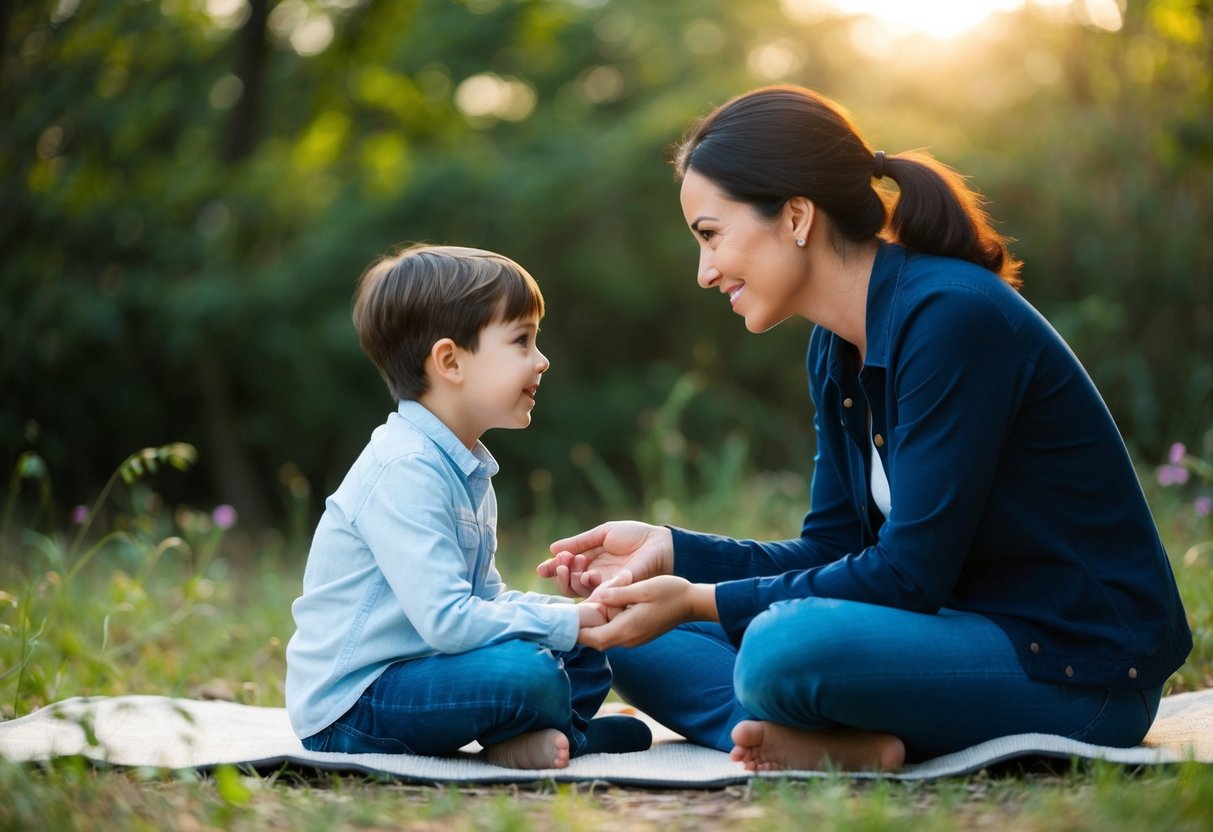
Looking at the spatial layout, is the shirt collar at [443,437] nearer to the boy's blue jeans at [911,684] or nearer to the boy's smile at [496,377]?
the boy's smile at [496,377]

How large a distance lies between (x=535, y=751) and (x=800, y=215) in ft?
4.08

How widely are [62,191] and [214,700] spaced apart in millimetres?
6912

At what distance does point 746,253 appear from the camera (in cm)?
266

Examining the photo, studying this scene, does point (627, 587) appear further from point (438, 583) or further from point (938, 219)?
point (938, 219)

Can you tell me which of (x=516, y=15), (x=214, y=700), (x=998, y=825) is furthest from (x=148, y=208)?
(x=998, y=825)

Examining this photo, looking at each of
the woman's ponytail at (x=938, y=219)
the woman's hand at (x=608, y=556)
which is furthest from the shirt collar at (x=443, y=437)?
the woman's ponytail at (x=938, y=219)

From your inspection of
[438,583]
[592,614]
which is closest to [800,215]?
[592,614]

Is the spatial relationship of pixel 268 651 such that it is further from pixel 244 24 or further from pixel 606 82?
pixel 606 82

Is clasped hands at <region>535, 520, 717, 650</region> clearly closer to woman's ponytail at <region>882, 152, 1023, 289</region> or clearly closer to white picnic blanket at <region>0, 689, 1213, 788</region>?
white picnic blanket at <region>0, 689, 1213, 788</region>

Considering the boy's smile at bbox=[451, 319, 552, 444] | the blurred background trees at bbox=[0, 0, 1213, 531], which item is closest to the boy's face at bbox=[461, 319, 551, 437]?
the boy's smile at bbox=[451, 319, 552, 444]

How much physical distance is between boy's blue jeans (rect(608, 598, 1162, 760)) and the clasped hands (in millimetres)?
166

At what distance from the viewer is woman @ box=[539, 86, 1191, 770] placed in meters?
2.33

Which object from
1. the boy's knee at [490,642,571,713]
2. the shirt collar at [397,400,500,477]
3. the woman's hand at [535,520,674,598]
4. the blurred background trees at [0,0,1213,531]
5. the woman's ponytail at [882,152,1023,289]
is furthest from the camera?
the blurred background trees at [0,0,1213,531]

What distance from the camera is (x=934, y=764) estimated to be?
240 cm
